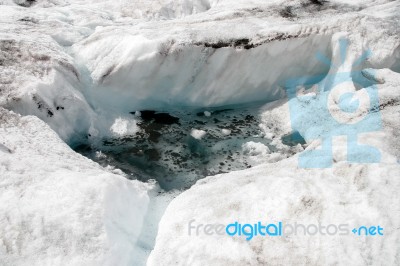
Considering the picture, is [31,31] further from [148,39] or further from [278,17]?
[278,17]

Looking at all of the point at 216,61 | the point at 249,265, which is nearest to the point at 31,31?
the point at 216,61

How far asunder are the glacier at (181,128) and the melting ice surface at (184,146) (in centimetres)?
7

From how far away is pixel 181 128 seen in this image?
319 inches

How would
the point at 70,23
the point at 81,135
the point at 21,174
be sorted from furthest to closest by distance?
the point at 70,23 < the point at 81,135 < the point at 21,174

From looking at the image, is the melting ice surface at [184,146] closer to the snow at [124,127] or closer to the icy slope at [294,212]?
the snow at [124,127]

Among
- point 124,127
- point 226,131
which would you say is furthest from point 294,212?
point 124,127

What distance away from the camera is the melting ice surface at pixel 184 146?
6.98 metres

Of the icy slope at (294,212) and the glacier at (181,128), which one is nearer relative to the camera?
the icy slope at (294,212)

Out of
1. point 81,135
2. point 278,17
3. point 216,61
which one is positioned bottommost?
point 81,135

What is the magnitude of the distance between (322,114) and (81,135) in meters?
4.74

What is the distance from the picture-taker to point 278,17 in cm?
972

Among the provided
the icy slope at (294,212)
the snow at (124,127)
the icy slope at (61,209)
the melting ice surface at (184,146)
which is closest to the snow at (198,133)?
the melting ice surface at (184,146)

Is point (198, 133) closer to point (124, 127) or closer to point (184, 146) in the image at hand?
point (184, 146)

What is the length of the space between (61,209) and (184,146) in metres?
3.13
